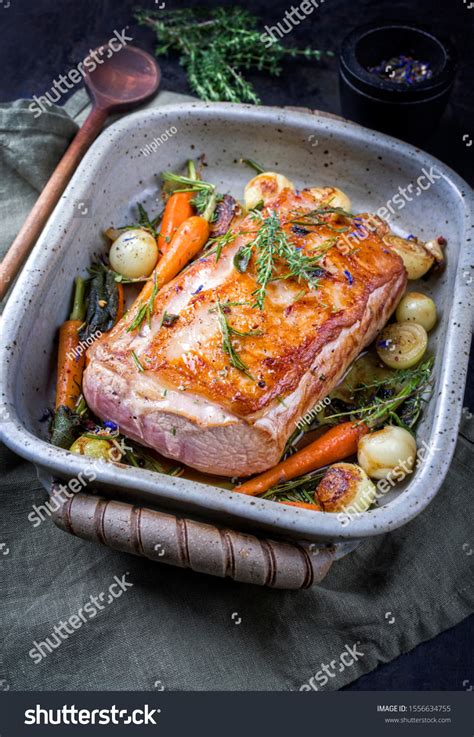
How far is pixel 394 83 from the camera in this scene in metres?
4.12

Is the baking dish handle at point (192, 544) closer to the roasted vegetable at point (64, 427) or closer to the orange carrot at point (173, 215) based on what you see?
the roasted vegetable at point (64, 427)

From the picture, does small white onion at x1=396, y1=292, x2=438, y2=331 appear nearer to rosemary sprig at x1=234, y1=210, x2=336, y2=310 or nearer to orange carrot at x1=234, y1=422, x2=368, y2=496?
rosemary sprig at x1=234, y1=210, x2=336, y2=310

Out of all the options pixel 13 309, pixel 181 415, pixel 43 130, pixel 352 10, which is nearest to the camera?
pixel 181 415

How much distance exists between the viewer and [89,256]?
393 cm

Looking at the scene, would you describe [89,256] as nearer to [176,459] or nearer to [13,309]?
[13,309]

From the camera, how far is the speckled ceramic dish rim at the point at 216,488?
2979mm

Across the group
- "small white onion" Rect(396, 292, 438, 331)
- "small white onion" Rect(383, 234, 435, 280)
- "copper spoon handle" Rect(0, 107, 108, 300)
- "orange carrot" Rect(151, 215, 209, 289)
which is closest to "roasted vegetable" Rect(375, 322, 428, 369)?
"small white onion" Rect(396, 292, 438, 331)

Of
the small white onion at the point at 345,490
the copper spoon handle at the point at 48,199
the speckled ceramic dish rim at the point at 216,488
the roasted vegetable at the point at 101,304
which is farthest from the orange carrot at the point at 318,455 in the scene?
the copper spoon handle at the point at 48,199

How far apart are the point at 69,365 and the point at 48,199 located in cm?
94

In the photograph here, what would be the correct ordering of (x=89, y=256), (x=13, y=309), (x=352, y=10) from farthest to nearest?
(x=352, y=10) → (x=89, y=256) → (x=13, y=309)

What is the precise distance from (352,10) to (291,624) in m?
3.85

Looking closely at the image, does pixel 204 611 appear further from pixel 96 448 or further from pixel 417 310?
pixel 417 310

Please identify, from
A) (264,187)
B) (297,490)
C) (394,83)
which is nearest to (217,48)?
(394,83)
